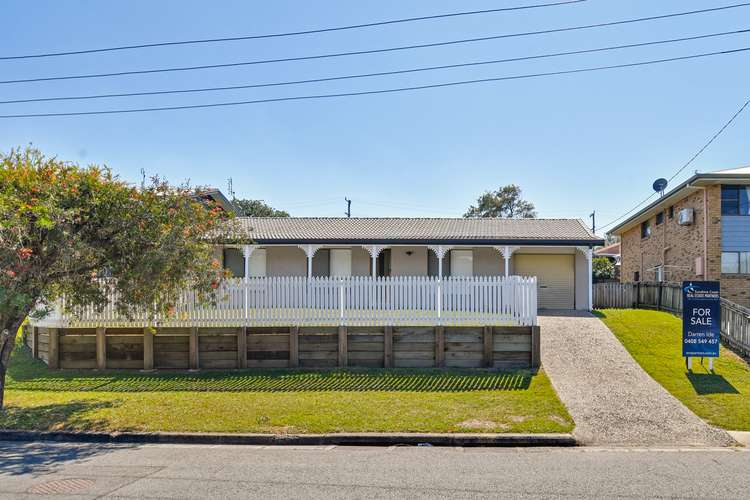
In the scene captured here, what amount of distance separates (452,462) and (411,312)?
5.29 m

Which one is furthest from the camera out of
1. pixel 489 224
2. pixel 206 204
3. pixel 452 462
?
pixel 489 224

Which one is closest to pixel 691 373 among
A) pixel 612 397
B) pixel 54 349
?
pixel 612 397

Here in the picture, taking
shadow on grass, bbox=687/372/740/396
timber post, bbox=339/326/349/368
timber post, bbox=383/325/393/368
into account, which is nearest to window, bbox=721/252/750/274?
shadow on grass, bbox=687/372/740/396

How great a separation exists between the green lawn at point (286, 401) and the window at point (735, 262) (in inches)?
464

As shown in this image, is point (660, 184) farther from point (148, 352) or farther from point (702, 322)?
point (148, 352)

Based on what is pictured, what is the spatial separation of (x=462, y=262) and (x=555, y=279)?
350cm

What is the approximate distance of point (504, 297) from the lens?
11430 millimetres

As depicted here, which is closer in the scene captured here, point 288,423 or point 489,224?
point 288,423

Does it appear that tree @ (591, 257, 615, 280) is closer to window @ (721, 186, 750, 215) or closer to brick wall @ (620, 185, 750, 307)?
brick wall @ (620, 185, 750, 307)

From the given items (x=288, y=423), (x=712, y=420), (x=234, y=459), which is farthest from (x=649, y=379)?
(x=234, y=459)

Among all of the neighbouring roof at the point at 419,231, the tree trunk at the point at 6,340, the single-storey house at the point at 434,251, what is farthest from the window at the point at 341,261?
the tree trunk at the point at 6,340

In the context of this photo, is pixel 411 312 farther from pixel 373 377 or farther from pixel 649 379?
pixel 649 379

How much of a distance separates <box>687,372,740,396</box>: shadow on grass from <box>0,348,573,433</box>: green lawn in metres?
2.62

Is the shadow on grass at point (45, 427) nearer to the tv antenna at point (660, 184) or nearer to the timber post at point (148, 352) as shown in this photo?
the timber post at point (148, 352)
